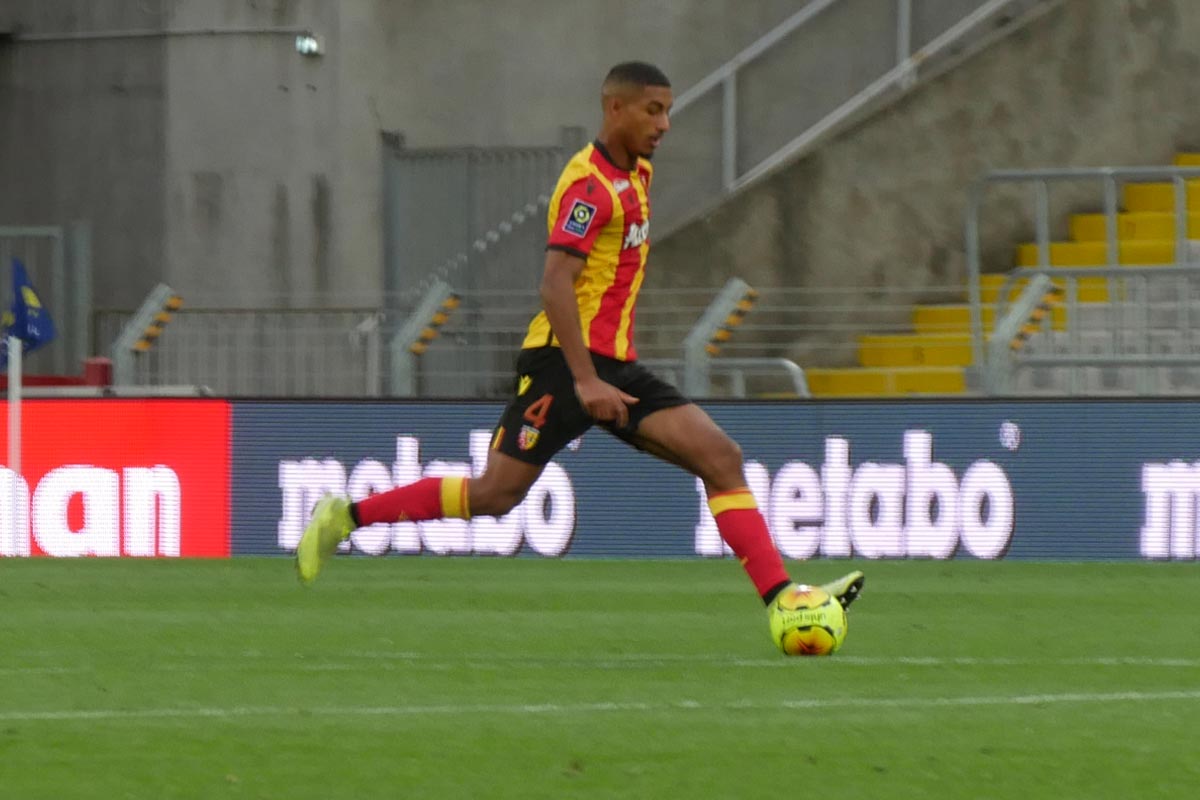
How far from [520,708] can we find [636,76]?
258 centimetres

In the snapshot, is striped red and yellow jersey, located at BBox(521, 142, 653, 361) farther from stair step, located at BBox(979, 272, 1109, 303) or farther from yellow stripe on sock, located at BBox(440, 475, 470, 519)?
stair step, located at BBox(979, 272, 1109, 303)

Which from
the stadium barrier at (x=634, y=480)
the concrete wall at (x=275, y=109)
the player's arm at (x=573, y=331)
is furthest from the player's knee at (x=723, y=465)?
the concrete wall at (x=275, y=109)

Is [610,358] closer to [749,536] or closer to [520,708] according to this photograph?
[749,536]

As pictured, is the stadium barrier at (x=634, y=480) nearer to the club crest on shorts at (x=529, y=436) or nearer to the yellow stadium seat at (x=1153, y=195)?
the yellow stadium seat at (x=1153, y=195)

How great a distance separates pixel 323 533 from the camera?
382 inches

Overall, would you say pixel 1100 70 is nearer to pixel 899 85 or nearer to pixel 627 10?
pixel 899 85

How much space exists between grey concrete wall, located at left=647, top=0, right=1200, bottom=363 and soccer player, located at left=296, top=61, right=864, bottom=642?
11829 mm

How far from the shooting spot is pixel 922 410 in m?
15.8

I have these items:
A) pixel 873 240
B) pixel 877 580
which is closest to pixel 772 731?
pixel 877 580

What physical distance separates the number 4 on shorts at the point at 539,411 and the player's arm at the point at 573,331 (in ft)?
0.89

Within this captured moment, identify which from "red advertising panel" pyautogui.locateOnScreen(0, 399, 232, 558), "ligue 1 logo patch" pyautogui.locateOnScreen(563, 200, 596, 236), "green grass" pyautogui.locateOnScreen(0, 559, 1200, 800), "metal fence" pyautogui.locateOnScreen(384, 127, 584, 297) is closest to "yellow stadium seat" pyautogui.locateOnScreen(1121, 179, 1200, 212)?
"metal fence" pyautogui.locateOnScreen(384, 127, 584, 297)

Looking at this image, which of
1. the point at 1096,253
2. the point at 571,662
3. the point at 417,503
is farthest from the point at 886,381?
the point at 571,662

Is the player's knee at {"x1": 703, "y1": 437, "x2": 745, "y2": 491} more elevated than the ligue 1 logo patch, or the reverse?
the ligue 1 logo patch

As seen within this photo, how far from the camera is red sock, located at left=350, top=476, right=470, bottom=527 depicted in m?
9.58
